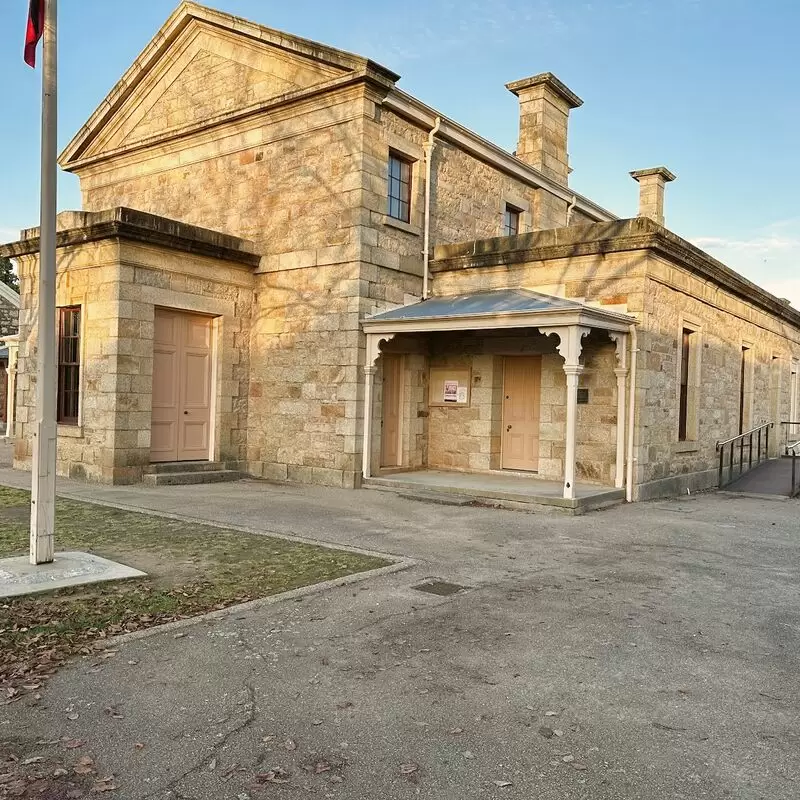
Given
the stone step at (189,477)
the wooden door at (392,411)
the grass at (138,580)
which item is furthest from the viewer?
the wooden door at (392,411)

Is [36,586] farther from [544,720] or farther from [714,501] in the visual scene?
[714,501]

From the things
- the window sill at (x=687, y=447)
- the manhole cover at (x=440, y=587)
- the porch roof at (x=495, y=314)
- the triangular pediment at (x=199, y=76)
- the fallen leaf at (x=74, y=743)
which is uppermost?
the triangular pediment at (x=199, y=76)

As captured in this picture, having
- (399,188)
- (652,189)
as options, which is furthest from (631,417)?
(652,189)

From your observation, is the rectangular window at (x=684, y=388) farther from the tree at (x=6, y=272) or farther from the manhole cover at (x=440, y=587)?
the tree at (x=6, y=272)

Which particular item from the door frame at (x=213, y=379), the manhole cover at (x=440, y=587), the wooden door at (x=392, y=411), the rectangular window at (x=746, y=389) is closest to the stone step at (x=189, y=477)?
the door frame at (x=213, y=379)

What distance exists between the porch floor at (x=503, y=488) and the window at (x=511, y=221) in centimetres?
581

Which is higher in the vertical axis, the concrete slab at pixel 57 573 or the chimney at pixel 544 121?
the chimney at pixel 544 121

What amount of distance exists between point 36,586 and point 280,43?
10684 mm

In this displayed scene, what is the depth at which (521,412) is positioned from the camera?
1335 cm

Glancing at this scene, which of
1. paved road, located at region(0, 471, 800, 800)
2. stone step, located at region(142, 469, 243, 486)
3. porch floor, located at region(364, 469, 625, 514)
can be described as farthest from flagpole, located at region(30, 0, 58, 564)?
porch floor, located at region(364, 469, 625, 514)

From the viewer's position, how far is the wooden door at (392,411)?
13352mm

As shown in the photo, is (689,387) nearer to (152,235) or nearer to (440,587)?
(440,587)

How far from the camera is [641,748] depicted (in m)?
3.22

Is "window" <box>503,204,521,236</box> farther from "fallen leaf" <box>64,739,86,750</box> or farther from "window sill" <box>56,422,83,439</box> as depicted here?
"fallen leaf" <box>64,739,86,750</box>
